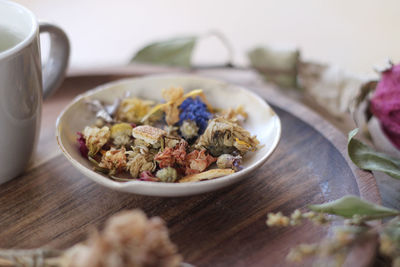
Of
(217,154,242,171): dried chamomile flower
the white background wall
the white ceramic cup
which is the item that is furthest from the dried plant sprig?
the white background wall

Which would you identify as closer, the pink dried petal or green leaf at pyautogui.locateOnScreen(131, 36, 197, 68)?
the pink dried petal

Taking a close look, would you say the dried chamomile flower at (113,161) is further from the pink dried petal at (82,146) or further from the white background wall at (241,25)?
the white background wall at (241,25)

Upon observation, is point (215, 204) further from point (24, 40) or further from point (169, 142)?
point (24, 40)

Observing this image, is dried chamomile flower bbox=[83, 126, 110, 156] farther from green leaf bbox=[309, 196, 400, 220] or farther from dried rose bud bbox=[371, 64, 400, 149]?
dried rose bud bbox=[371, 64, 400, 149]

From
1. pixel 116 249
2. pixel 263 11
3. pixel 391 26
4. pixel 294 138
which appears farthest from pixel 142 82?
pixel 391 26

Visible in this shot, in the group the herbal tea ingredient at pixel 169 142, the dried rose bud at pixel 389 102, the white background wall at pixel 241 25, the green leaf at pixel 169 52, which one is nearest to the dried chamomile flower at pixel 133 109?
the herbal tea ingredient at pixel 169 142

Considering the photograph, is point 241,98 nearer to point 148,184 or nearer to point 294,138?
point 294,138
